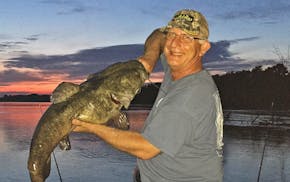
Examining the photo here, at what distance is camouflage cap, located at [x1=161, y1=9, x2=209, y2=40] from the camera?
285 centimetres

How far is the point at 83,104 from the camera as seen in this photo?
2914 millimetres

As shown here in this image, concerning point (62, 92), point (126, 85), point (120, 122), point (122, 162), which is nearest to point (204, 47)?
point (126, 85)

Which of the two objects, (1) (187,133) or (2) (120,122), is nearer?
(1) (187,133)

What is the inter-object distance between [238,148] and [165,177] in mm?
29387

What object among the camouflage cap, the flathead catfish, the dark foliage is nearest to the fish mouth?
the flathead catfish

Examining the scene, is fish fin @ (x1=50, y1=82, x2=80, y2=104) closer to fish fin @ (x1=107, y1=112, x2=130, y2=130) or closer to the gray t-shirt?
fish fin @ (x1=107, y1=112, x2=130, y2=130)

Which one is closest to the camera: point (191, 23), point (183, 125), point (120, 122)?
point (183, 125)

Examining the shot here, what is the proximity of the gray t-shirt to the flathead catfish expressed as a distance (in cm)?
31

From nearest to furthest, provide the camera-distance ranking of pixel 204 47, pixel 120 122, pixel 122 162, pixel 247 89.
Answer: pixel 204 47 → pixel 120 122 → pixel 122 162 → pixel 247 89

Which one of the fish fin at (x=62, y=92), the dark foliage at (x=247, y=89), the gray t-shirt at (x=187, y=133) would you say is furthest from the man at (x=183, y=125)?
the dark foliage at (x=247, y=89)

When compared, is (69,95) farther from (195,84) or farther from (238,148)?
(238,148)

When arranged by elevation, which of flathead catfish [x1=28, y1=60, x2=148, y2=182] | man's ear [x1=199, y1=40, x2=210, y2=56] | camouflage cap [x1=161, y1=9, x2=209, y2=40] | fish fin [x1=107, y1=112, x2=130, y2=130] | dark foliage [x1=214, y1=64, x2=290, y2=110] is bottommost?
dark foliage [x1=214, y1=64, x2=290, y2=110]

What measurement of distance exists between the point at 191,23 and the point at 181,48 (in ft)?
0.62

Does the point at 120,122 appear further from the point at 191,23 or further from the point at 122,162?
the point at 122,162
